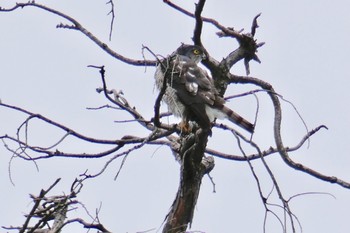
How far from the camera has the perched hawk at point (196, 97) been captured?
278 inches

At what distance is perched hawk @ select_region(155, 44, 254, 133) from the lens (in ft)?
23.1

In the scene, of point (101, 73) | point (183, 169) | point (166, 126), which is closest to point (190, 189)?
point (183, 169)

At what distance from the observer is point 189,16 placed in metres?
6.61

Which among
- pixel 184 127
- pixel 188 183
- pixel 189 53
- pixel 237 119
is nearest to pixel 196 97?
pixel 237 119

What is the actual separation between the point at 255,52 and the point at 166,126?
1.28m

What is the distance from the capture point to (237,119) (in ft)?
23.4

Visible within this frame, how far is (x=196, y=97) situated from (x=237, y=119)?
53cm

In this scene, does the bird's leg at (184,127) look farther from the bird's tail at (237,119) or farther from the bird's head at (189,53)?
the bird's head at (189,53)

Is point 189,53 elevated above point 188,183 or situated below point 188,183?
above

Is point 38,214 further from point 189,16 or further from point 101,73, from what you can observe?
point 189,16

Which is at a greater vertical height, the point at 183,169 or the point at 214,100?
the point at 214,100

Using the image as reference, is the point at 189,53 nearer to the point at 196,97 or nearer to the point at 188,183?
A: the point at 196,97

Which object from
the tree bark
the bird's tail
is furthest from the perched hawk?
the tree bark

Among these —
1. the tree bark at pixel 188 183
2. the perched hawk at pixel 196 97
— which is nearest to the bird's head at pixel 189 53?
the perched hawk at pixel 196 97
